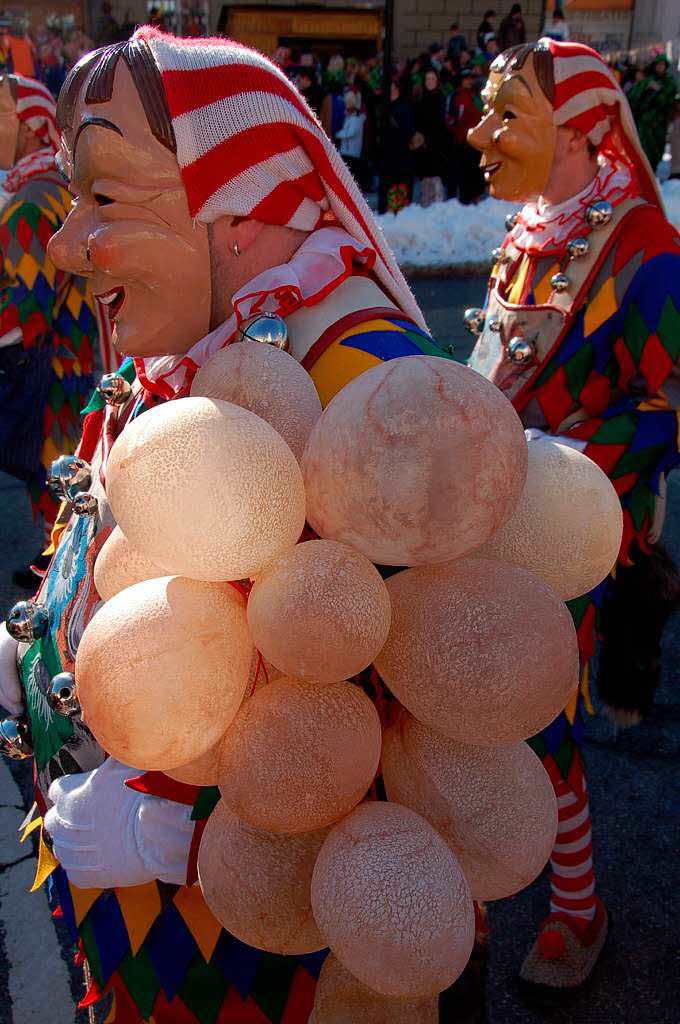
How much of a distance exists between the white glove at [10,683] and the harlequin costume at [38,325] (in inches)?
90.7

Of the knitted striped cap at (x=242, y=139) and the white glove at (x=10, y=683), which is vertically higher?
the knitted striped cap at (x=242, y=139)

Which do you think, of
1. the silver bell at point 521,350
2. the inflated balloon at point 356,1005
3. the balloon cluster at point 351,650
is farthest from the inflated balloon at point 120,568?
the silver bell at point 521,350

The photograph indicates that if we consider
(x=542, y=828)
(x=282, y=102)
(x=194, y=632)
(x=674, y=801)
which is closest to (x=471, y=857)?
(x=542, y=828)

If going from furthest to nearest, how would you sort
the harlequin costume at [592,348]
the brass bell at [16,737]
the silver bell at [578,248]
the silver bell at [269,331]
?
the silver bell at [578,248]
the harlequin costume at [592,348]
the brass bell at [16,737]
the silver bell at [269,331]

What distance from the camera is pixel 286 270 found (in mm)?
1232

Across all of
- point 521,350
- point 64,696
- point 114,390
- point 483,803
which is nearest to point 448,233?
point 521,350

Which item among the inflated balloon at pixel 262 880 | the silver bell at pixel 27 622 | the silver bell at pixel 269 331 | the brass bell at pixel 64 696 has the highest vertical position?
the silver bell at pixel 269 331

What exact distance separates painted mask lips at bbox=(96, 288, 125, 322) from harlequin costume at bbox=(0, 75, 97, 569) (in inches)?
93.4

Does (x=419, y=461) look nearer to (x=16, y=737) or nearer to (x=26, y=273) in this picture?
(x=16, y=737)

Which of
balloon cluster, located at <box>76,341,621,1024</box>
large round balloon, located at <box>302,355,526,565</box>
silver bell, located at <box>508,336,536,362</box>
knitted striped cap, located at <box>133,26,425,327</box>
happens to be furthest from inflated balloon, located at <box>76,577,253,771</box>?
silver bell, located at <box>508,336,536,362</box>

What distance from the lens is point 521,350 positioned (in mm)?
2287

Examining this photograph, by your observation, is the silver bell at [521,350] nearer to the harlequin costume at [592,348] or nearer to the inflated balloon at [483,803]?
the harlequin costume at [592,348]

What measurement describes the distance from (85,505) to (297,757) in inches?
25.9

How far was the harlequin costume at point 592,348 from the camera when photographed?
212 centimetres
